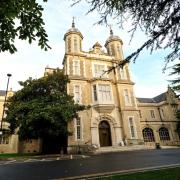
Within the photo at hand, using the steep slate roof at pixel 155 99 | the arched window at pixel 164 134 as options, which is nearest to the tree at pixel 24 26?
the arched window at pixel 164 134

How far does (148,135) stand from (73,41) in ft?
76.9

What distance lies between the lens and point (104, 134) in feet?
85.6

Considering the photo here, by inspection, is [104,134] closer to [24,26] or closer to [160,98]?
[24,26]

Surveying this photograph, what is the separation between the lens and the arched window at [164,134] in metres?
38.1

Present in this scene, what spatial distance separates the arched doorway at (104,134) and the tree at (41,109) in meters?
5.67

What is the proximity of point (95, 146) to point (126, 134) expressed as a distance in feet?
16.7

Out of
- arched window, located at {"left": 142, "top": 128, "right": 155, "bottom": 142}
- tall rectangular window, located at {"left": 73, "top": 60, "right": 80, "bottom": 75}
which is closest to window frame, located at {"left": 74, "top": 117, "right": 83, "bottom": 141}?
tall rectangular window, located at {"left": 73, "top": 60, "right": 80, "bottom": 75}

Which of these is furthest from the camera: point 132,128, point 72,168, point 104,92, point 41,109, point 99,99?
point 104,92

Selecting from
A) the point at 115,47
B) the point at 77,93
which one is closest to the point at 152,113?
the point at 115,47

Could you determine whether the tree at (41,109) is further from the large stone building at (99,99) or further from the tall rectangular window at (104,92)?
the tall rectangular window at (104,92)

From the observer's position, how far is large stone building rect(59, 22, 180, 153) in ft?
82.0

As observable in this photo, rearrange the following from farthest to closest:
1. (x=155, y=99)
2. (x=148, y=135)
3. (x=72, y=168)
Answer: (x=155, y=99) → (x=148, y=135) → (x=72, y=168)

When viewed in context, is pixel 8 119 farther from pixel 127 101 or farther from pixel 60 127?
pixel 127 101

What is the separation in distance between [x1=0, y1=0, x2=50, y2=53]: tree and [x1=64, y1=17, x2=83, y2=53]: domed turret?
83.7ft
